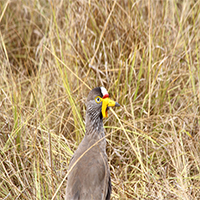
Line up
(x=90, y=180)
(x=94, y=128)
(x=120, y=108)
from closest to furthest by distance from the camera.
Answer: (x=90, y=180), (x=94, y=128), (x=120, y=108)

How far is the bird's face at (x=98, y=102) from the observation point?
2609mm

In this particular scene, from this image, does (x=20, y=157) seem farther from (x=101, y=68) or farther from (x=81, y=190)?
(x=101, y=68)

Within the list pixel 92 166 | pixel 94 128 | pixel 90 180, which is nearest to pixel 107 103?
pixel 94 128

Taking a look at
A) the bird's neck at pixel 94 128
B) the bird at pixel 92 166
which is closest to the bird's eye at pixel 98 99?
the bird at pixel 92 166

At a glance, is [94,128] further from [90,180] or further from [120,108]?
[120,108]

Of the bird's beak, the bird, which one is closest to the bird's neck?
the bird

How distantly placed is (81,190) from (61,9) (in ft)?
9.30

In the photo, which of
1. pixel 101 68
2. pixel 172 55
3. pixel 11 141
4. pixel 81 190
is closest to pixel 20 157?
pixel 11 141

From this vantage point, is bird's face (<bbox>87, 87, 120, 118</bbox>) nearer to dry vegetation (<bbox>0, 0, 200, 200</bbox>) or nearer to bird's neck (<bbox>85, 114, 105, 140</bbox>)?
bird's neck (<bbox>85, 114, 105, 140</bbox>)

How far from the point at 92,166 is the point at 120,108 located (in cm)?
104

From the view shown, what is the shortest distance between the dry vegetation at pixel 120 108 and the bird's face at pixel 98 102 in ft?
0.65

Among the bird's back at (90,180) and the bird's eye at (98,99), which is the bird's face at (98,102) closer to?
the bird's eye at (98,99)

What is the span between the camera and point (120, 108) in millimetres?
3348

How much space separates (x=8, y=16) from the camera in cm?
501
